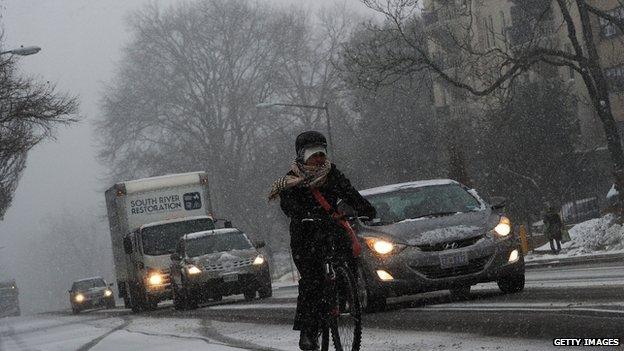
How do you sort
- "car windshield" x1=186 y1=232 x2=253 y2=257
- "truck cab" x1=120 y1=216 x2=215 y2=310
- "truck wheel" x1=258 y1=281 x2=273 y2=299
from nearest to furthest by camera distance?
"truck wheel" x1=258 y1=281 x2=273 y2=299
"car windshield" x1=186 y1=232 x2=253 y2=257
"truck cab" x1=120 y1=216 x2=215 y2=310

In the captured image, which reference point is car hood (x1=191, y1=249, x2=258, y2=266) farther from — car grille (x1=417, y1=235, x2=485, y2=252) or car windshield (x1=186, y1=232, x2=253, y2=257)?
car grille (x1=417, y1=235, x2=485, y2=252)

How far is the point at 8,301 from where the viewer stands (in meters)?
94.3

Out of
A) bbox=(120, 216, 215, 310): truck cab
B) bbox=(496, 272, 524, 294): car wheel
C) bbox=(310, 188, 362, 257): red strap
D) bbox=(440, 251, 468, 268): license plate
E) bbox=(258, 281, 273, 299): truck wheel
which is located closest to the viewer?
bbox=(310, 188, 362, 257): red strap

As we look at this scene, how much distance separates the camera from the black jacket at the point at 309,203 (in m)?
9.05

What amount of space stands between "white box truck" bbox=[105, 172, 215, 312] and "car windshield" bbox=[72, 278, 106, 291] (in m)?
20.0

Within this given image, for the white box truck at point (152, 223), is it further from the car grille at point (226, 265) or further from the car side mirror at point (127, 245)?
the car grille at point (226, 265)

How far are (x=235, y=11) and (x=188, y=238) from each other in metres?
44.5

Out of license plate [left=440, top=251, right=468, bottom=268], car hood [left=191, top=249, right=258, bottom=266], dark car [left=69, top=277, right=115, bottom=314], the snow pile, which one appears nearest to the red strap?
license plate [left=440, top=251, right=468, bottom=268]

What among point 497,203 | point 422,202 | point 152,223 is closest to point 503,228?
point 497,203

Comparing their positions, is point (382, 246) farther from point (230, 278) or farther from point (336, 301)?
point (230, 278)

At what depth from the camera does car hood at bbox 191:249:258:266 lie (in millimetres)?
25406

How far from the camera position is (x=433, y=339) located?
10.8 m

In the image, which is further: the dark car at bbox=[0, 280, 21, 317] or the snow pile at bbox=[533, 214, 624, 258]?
the dark car at bbox=[0, 280, 21, 317]

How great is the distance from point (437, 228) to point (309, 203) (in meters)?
5.61
